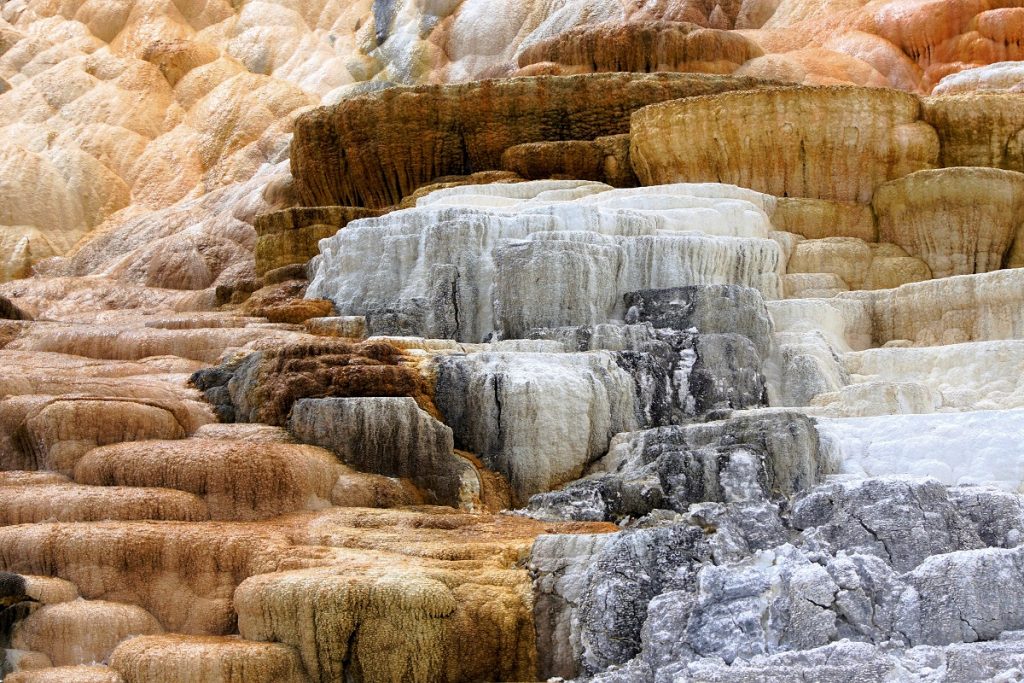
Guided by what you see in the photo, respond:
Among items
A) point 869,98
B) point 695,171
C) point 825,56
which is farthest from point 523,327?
point 825,56

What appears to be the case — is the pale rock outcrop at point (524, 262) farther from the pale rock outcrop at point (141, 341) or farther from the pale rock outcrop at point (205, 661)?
the pale rock outcrop at point (205, 661)

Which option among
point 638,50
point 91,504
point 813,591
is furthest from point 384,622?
point 638,50

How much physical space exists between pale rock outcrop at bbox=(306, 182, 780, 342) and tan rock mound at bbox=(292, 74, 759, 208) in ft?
17.6

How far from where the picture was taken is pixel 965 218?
52.0 ft

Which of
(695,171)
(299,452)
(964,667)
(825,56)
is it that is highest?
(825,56)

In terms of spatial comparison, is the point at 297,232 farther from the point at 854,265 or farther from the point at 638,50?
the point at 638,50

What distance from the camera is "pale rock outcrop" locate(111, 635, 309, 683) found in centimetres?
669

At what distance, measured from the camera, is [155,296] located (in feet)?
67.1

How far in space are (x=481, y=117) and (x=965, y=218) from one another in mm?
7786

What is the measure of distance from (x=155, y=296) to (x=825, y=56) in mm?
13575

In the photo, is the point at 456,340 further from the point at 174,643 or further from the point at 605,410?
the point at 174,643

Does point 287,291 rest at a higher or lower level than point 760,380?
higher

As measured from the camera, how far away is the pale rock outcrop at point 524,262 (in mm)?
12961

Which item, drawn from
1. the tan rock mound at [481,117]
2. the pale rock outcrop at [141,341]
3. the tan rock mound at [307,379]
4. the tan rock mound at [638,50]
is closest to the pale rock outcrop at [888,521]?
the tan rock mound at [307,379]
